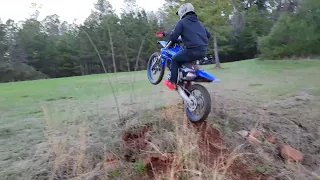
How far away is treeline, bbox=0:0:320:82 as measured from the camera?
77.2 feet

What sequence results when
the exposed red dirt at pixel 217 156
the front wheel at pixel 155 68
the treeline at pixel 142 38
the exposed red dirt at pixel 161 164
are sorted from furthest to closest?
Answer: 1. the treeline at pixel 142 38
2. the front wheel at pixel 155 68
3. the exposed red dirt at pixel 217 156
4. the exposed red dirt at pixel 161 164

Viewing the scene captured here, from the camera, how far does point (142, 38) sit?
2183 centimetres

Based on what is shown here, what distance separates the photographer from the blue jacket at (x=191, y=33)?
5090 millimetres

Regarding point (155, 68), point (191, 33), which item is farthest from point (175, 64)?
point (155, 68)

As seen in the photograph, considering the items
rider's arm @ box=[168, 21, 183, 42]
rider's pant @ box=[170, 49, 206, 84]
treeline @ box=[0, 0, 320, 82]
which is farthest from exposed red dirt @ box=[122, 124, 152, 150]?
treeline @ box=[0, 0, 320, 82]

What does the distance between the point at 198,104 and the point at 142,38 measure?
17.1m

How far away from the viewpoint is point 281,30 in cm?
2723

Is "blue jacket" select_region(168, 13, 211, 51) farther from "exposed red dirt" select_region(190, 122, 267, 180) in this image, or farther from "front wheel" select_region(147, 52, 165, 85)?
"exposed red dirt" select_region(190, 122, 267, 180)

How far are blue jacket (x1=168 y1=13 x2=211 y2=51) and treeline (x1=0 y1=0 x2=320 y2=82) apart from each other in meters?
A: 15.7

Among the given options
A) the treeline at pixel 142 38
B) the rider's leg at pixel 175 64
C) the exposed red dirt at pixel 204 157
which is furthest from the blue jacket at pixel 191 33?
the treeline at pixel 142 38

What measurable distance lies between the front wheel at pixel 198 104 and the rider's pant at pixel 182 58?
331mm

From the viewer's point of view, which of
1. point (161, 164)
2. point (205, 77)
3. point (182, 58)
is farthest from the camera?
point (182, 58)

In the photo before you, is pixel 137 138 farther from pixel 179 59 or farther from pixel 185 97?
pixel 179 59

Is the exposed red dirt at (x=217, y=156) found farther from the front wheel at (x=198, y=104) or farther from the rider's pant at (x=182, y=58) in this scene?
the rider's pant at (x=182, y=58)
